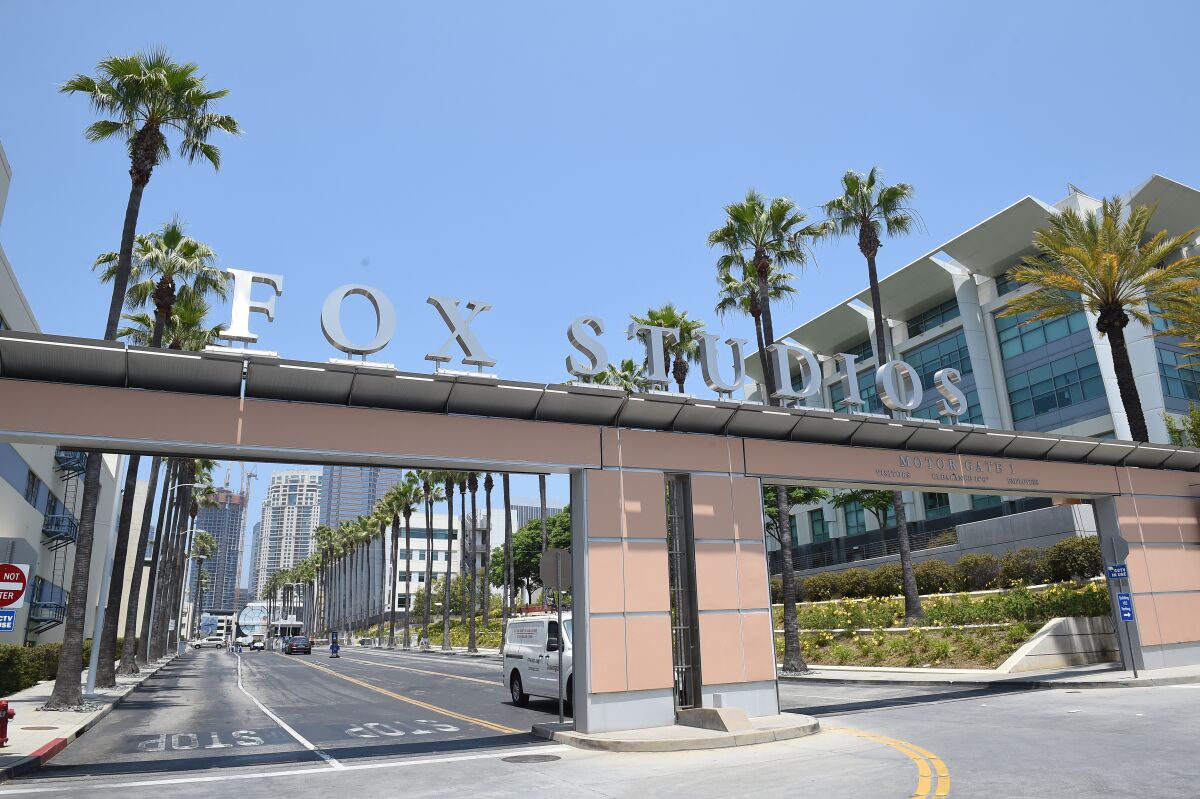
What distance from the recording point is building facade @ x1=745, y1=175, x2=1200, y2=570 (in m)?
43.9

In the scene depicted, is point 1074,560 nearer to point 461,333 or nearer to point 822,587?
point 822,587

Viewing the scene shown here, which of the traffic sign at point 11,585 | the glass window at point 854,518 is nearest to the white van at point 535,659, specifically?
the traffic sign at point 11,585

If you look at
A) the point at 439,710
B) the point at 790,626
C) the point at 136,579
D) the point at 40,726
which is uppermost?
the point at 136,579

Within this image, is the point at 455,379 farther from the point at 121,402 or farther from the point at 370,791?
A: the point at 370,791

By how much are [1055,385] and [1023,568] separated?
2104 cm

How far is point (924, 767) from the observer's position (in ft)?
32.7

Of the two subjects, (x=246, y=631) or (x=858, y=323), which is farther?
(x=246, y=631)

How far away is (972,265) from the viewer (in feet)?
171

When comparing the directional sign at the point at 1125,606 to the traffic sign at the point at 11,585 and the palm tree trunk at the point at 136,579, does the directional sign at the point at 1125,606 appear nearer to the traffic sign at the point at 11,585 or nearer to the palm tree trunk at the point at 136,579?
the traffic sign at the point at 11,585

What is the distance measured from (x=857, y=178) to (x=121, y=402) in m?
29.0

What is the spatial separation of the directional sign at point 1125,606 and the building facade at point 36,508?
27.0 meters

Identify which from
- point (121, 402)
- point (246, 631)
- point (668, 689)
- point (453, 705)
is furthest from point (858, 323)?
point (246, 631)

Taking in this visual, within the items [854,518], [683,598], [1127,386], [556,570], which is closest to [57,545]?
[556,570]

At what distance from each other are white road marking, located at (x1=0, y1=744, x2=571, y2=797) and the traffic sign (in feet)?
10.3
